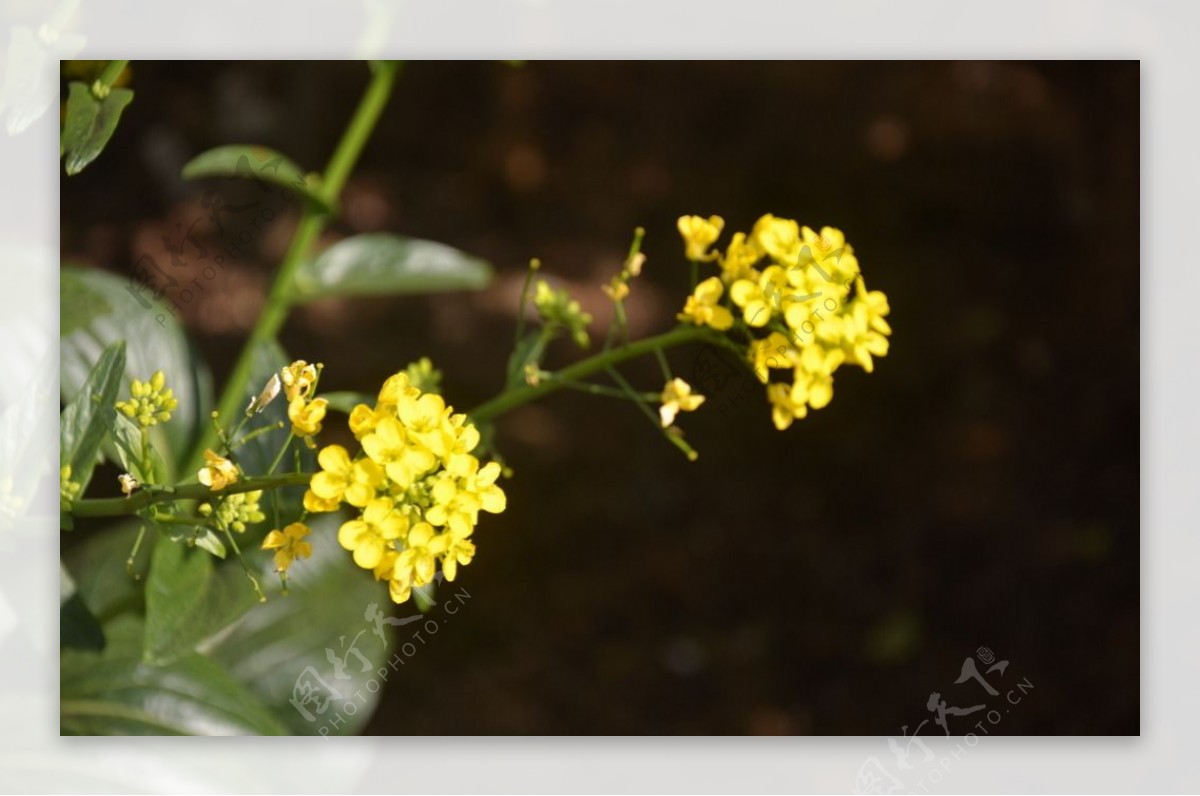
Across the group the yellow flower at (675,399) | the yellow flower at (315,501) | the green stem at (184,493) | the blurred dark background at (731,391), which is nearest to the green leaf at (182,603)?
the green stem at (184,493)

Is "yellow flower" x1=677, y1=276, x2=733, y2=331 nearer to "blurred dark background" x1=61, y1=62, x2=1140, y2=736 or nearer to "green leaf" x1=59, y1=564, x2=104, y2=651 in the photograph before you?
"green leaf" x1=59, y1=564, x2=104, y2=651

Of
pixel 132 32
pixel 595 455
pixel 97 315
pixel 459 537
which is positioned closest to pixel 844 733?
pixel 595 455

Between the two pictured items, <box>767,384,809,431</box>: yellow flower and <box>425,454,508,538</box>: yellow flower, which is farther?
<box>767,384,809,431</box>: yellow flower

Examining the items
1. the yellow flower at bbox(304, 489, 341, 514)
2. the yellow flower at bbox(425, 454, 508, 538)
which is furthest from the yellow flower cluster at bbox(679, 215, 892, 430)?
the yellow flower at bbox(304, 489, 341, 514)

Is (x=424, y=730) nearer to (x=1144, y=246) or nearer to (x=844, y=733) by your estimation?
(x=844, y=733)

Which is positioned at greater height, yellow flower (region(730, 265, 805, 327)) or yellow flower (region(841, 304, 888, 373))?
yellow flower (region(730, 265, 805, 327))

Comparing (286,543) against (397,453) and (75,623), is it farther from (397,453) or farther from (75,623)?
(75,623)

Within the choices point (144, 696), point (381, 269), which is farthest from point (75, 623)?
point (381, 269)
